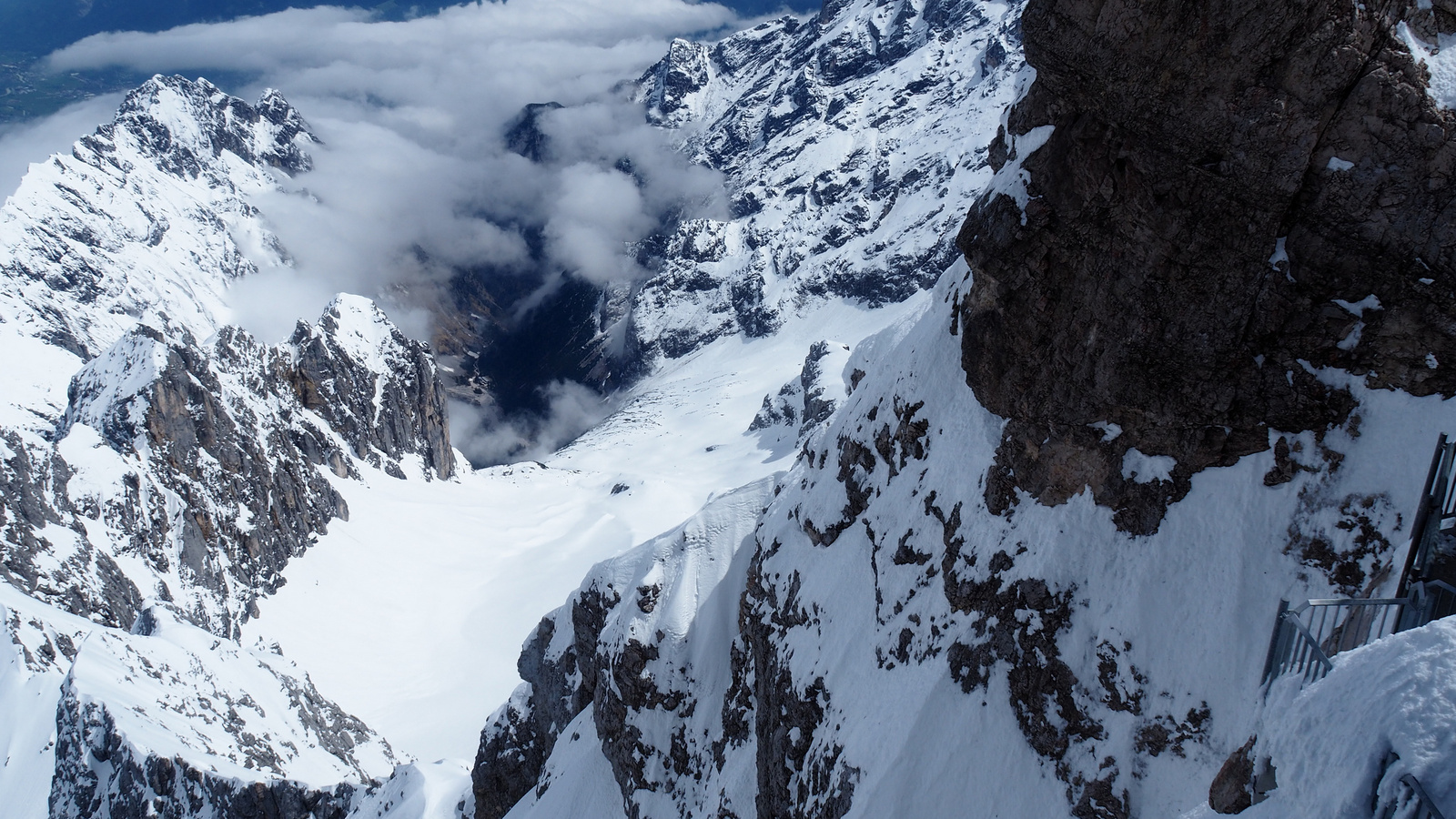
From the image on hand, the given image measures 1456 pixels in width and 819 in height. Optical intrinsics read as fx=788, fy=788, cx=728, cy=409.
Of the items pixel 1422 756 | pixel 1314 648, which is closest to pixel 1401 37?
pixel 1314 648

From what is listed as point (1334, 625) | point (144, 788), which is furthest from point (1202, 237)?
point (144, 788)

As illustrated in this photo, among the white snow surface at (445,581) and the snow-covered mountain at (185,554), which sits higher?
the snow-covered mountain at (185,554)

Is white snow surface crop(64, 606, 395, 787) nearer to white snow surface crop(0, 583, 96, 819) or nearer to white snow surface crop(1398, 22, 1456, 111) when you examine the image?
white snow surface crop(0, 583, 96, 819)

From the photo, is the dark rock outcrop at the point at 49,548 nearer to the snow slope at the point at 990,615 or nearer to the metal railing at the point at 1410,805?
the snow slope at the point at 990,615

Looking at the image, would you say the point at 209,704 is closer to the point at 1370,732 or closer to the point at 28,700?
the point at 28,700

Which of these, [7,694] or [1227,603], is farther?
[7,694]

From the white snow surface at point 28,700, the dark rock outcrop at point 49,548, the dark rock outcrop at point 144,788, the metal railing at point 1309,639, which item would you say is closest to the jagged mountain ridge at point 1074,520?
the metal railing at point 1309,639

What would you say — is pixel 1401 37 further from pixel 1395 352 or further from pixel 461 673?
pixel 461 673
